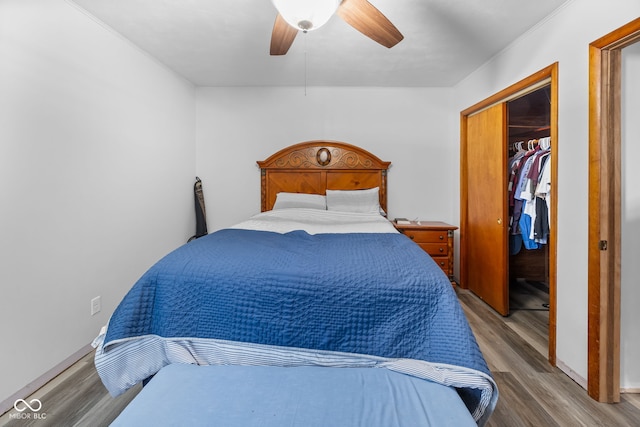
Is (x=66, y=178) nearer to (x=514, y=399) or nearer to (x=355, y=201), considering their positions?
(x=355, y=201)

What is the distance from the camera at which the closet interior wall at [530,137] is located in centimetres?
336

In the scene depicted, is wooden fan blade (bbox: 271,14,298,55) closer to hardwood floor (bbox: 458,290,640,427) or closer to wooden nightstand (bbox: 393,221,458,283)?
wooden nightstand (bbox: 393,221,458,283)

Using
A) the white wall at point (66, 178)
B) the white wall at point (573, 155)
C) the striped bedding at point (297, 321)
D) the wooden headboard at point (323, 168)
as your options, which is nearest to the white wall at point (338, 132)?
the wooden headboard at point (323, 168)

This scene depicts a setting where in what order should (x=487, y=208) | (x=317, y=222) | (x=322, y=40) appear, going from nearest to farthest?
(x=322, y=40), (x=317, y=222), (x=487, y=208)

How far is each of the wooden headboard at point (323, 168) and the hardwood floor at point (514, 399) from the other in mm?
2068

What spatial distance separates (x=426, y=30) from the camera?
7.75 ft

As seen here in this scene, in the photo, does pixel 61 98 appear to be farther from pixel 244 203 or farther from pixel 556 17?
pixel 556 17

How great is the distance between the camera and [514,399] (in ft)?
5.55

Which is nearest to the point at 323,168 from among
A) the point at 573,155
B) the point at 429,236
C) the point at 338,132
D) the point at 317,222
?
the point at 338,132

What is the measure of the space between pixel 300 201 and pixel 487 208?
6.38 feet

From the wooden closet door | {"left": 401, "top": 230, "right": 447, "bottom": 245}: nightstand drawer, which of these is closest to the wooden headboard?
{"left": 401, "top": 230, "right": 447, "bottom": 245}: nightstand drawer

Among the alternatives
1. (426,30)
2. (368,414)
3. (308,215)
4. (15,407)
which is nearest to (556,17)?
(426,30)

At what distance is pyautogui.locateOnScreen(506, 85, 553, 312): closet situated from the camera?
277cm

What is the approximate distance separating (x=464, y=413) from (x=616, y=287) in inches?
55.1
